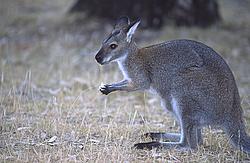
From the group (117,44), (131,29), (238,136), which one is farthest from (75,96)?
(238,136)

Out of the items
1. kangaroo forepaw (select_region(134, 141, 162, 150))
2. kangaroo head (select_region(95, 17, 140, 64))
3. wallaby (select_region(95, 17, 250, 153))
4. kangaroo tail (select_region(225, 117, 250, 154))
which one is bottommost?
kangaroo forepaw (select_region(134, 141, 162, 150))

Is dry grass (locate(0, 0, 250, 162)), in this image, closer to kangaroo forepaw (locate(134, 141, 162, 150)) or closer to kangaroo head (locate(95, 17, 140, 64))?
kangaroo forepaw (locate(134, 141, 162, 150))

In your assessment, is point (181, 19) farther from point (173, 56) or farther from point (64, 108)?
point (173, 56)

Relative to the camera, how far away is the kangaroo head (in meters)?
6.67

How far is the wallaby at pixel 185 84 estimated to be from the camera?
19.4 ft

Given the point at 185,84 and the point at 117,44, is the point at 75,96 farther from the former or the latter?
the point at 185,84

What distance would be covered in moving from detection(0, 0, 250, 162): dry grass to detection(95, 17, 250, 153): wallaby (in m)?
0.26

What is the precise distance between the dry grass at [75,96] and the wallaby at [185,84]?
0.26 m

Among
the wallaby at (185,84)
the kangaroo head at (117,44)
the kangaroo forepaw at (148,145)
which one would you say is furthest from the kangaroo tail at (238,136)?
the kangaroo head at (117,44)

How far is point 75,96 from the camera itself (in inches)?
358

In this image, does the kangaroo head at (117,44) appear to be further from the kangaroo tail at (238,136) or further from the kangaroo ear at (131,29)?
the kangaroo tail at (238,136)

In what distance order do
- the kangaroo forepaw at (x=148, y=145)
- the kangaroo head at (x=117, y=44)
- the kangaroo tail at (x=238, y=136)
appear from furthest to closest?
the kangaroo head at (x=117, y=44) < the kangaroo forepaw at (x=148, y=145) < the kangaroo tail at (x=238, y=136)

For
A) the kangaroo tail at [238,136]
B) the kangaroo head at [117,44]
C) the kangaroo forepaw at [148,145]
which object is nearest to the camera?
the kangaroo tail at [238,136]

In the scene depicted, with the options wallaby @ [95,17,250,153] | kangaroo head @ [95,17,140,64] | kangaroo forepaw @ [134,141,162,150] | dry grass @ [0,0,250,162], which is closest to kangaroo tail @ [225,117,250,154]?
wallaby @ [95,17,250,153]
